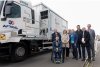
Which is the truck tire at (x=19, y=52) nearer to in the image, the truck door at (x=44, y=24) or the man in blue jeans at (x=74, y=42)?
the man in blue jeans at (x=74, y=42)

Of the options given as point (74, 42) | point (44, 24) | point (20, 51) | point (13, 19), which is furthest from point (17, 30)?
point (44, 24)

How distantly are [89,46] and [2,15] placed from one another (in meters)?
4.83

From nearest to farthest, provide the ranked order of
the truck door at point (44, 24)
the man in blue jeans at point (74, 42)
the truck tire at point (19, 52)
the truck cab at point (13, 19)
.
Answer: the truck cab at point (13, 19), the truck tire at point (19, 52), the man in blue jeans at point (74, 42), the truck door at point (44, 24)

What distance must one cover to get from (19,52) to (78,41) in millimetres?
3384

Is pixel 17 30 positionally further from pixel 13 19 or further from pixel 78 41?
pixel 78 41

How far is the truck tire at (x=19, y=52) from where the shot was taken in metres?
9.97

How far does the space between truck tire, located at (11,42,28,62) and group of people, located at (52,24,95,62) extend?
66.7 inches

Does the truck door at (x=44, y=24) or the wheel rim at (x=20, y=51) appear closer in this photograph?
the wheel rim at (x=20, y=51)

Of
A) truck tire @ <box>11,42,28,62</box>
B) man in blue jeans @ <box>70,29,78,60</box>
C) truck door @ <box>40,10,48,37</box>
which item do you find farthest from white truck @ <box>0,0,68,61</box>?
man in blue jeans @ <box>70,29,78,60</box>

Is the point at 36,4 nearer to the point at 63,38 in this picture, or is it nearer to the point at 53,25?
the point at 53,25

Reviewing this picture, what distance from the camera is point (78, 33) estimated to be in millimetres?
11055

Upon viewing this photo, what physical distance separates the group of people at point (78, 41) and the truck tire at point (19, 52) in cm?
170

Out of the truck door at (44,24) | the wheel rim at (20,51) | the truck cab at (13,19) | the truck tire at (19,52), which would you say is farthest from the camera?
the truck door at (44,24)

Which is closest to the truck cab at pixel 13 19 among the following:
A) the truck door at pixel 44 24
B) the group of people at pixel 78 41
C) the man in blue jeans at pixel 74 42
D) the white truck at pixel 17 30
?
the white truck at pixel 17 30
